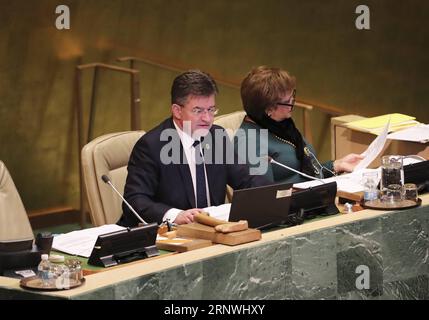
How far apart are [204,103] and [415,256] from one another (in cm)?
105

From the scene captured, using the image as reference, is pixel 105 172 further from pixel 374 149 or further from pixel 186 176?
pixel 374 149

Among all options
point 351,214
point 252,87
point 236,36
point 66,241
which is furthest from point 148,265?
point 236,36

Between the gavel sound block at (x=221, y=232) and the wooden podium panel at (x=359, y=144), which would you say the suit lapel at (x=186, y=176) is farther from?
the wooden podium panel at (x=359, y=144)

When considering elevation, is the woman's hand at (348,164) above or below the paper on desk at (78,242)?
above

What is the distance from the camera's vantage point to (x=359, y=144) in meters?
5.76

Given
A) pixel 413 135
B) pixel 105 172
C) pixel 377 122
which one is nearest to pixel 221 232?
pixel 105 172

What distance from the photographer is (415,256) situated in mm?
4312

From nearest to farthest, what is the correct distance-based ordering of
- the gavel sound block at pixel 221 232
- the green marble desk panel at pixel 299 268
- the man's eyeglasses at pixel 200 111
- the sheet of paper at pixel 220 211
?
1. the green marble desk panel at pixel 299 268
2. the gavel sound block at pixel 221 232
3. the sheet of paper at pixel 220 211
4. the man's eyeglasses at pixel 200 111

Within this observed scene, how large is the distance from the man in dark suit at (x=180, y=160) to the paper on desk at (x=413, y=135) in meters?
1.04

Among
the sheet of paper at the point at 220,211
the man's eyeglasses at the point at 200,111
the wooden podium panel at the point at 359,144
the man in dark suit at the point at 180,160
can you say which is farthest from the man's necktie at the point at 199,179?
the wooden podium panel at the point at 359,144

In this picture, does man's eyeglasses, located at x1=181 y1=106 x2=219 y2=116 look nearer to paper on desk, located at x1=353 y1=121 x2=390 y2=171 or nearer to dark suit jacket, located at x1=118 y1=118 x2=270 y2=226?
dark suit jacket, located at x1=118 y1=118 x2=270 y2=226

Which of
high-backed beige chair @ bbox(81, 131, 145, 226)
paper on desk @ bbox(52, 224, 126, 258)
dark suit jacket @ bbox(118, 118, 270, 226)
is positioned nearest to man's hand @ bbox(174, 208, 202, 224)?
dark suit jacket @ bbox(118, 118, 270, 226)

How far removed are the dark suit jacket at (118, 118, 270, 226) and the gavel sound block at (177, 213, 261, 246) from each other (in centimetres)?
53

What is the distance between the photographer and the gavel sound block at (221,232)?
12.5 feet
